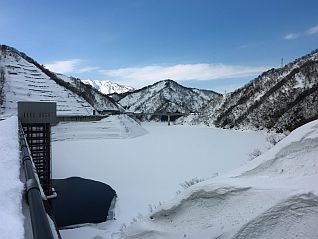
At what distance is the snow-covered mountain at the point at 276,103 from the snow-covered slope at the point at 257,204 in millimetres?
46243

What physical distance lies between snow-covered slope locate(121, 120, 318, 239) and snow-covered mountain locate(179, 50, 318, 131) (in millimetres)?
46243

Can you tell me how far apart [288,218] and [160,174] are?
16021mm

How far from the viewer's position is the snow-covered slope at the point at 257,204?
642 cm

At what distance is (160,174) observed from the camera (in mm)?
22156

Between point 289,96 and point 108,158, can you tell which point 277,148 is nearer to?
point 108,158

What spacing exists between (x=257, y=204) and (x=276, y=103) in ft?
231

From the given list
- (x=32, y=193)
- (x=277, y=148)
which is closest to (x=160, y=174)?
(x=277, y=148)

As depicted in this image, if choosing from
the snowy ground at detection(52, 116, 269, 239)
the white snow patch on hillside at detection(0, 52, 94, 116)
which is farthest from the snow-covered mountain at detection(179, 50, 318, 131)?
the white snow patch on hillside at detection(0, 52, 94, 116)

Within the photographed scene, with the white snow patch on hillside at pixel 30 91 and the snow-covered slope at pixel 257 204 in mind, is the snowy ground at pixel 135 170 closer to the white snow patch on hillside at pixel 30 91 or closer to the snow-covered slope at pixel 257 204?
the snow-covered slope at pixel 257 204

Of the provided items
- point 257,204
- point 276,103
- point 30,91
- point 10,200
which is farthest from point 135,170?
point 30,91

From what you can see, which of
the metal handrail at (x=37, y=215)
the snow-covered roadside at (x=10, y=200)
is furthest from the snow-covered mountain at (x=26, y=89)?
the metal handrail at (x=37, y=215)

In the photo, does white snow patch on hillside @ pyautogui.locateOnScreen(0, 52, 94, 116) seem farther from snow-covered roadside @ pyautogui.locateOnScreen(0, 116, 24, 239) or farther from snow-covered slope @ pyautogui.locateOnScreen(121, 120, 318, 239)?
snow-covered roadside @ pyautogui.locateOnScreen(0, 116, 24, 239)

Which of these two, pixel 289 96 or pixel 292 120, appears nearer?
pixel 292 120

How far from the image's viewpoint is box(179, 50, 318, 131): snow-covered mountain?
61.3m
